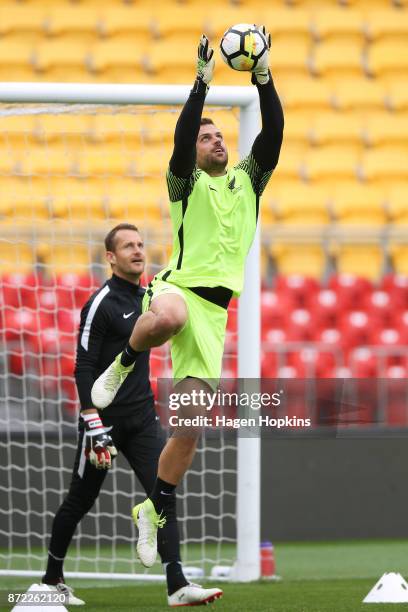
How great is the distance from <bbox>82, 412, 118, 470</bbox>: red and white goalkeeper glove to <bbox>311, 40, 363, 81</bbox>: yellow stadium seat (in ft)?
26.7

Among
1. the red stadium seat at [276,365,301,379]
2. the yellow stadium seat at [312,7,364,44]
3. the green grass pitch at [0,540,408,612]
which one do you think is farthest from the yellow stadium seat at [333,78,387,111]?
the green grass pitch at [0,540,408,612]

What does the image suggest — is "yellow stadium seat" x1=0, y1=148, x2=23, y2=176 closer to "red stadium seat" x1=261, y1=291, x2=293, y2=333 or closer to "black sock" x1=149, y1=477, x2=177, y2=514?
"red stadium seat" x1=261, y1=291, x2=293, y2=333

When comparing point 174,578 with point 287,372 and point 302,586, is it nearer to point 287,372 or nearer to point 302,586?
point 302,586

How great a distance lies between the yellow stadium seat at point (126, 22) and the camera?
44.0ft

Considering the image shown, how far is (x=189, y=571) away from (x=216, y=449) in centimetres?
103

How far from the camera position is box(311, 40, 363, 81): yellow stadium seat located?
13002 mm

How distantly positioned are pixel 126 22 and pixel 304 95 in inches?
Answer: 94.9

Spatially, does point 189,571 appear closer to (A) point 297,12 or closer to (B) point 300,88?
(B) point 300,88

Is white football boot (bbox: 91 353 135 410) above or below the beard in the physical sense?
below

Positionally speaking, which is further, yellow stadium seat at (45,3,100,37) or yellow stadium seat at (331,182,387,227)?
yellow stadium seat at (45,3,100,37)

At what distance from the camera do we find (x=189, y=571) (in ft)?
22.8

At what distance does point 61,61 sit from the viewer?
12922mm

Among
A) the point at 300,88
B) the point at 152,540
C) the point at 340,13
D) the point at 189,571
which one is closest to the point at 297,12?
the point at 340,13

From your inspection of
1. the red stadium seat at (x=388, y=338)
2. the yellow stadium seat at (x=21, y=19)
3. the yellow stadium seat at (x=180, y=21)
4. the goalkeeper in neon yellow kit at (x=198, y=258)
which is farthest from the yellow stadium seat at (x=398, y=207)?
the goalkeeper in neon yellow kit at (x=198, y=258)
